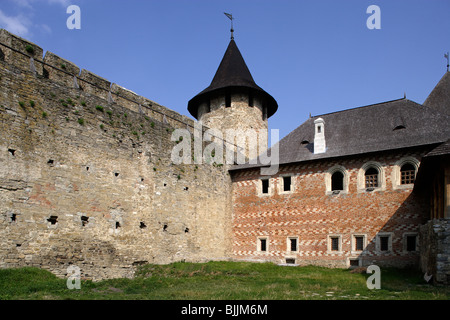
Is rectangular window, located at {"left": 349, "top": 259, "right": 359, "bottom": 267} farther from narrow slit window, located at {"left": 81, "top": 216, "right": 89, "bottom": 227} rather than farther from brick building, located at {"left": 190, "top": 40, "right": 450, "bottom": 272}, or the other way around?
narrow slit window, located at {"left": 81, "top": 216, "right": 89, "bottom": 227}

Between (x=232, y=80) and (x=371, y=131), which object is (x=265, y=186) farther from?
(x=232, y=80)

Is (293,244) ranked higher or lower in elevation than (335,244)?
lower

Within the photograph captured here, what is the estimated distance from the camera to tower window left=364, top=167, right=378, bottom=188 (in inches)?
686

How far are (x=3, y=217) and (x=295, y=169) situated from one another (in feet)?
41.3

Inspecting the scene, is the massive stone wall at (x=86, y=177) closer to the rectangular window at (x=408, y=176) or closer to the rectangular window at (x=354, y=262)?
the rectangular window at (x=354, y=262)

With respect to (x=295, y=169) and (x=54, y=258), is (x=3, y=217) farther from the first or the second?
(x=295, y=169)

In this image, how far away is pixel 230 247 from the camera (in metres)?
20.7

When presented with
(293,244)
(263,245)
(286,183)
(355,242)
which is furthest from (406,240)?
(263,245)

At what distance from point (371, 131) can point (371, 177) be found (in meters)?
2.32

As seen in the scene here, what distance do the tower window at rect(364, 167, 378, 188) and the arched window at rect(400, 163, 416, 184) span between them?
3.46ft

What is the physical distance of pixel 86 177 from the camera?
1374cm

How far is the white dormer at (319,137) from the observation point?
19156 mm

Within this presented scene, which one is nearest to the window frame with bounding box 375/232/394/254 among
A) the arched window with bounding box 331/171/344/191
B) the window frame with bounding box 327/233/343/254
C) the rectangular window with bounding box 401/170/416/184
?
the window frame with bounding box 327/233/343/254

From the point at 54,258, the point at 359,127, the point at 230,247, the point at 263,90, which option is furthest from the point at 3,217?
the point at 263,90
